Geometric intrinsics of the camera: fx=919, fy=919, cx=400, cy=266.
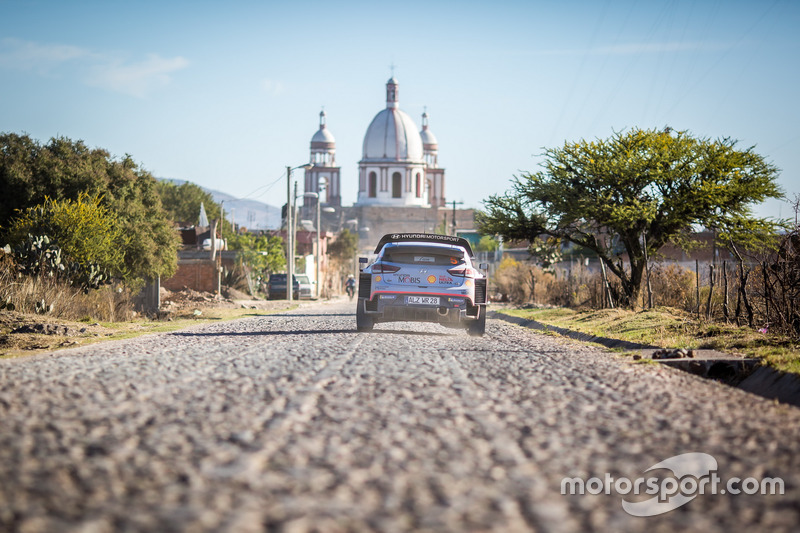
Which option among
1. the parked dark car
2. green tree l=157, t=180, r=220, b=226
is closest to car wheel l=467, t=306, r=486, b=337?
the parked dark car

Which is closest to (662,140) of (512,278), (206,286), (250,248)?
(512,278)

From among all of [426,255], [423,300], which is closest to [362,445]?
[423,300]

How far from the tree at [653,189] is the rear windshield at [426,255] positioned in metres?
9.03

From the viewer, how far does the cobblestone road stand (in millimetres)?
4449

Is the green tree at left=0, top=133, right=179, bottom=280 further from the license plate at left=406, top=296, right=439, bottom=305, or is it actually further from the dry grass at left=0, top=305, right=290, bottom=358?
the license plate at left=406, top=296, right=439, bottom=305

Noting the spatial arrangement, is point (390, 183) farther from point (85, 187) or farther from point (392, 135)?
point (85, 187)

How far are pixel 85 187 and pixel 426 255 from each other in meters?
20.4

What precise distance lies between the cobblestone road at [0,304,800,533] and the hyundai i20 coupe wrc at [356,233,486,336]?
664 cm

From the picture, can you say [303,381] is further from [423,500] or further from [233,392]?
[423,500]

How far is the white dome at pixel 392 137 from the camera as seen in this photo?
142250 mm

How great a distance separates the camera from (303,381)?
962 cm

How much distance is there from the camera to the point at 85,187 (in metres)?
34.6

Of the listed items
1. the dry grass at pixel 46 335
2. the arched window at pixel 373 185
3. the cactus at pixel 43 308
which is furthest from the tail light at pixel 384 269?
the arched window at pixel 373 185

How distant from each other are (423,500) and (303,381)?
5012mm
